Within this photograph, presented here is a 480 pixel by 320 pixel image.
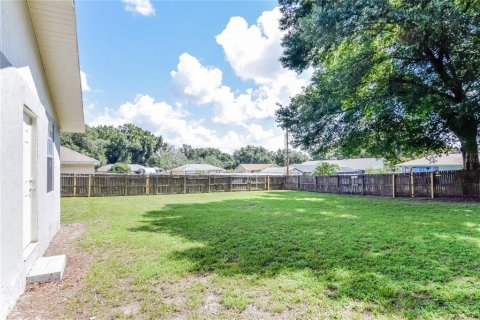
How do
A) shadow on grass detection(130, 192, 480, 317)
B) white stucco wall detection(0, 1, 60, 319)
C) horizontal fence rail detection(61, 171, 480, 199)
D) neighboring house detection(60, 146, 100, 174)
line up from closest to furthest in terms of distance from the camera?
white stucco wall detection(0, 1, 60, 319) → shadow on grass detection(130, 192, 480, 317) → horizontal fence rail detection(61, 171, 480, 199) → neighboring house detection(60, 146, 100, 174)

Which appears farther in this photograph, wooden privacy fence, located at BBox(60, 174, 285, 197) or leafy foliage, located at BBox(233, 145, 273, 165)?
leafy foliage, located at BBox(233, 145, 273, 165)

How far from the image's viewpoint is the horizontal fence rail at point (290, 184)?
1224 centimetres

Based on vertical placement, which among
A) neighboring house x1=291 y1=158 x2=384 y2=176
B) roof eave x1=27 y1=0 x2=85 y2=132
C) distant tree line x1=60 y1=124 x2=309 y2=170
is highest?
distant tree line x1=60 y1=124 x2=309 y2=170

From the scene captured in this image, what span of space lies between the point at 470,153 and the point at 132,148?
2056 inches

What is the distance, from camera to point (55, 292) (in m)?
3.41

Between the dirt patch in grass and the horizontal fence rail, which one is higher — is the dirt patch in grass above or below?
below

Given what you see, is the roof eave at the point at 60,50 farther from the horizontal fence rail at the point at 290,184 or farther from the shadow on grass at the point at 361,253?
the horizontal fence rail at the point at 290,184

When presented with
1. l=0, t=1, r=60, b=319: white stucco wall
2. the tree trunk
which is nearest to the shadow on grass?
l=0, t=1, r=60, b=319: white stucco wall

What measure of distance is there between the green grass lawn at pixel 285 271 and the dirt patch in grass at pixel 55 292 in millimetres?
157

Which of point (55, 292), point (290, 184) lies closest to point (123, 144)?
point (290, 184)

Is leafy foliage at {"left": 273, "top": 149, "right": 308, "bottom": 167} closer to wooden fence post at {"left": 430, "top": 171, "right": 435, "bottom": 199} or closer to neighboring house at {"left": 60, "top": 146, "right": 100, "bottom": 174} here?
neighboring house at {"left": 60, "top": 146, "right": 100, "bottom": 174}

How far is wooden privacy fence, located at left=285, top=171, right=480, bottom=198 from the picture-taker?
1177cm

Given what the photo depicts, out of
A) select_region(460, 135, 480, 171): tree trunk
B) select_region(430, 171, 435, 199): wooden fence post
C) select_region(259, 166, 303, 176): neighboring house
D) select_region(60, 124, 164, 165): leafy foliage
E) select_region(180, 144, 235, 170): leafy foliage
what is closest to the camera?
select_region(460, 135, 480, 171): tree trunk

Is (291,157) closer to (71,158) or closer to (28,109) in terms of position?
(71,158)
